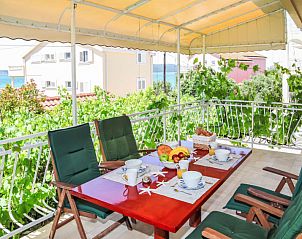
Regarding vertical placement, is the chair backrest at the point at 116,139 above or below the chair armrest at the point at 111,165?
above

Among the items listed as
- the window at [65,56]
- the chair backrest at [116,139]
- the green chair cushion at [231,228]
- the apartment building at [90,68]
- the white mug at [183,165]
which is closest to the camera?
the green chair cushion at [231,228]

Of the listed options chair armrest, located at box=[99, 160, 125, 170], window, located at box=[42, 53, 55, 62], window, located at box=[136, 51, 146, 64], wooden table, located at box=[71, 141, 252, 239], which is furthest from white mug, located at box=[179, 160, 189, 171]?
window, located at box=[42, 53, 55, 62]

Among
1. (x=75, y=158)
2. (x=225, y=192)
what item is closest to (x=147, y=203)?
(x=75, y=158)

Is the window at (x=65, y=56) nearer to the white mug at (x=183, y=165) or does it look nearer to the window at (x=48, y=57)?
the window at (x=48, y=57)

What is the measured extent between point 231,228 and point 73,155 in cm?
151

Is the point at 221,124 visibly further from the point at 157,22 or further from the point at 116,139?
the point at 116,139

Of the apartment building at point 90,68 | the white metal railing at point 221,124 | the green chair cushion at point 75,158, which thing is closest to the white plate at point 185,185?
the green chair cushion at point 75,158

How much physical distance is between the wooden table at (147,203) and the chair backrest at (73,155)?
498 mm

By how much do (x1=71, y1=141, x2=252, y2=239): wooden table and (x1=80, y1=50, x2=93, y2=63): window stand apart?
10.7 metres

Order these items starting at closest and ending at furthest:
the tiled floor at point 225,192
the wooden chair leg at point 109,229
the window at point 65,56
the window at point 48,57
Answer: the wooden chair leg at point 109,229, the tiled floor at point 225,192, the window at point 65,56, the window at point 48,57

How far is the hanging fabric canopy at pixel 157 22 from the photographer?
3.18 m

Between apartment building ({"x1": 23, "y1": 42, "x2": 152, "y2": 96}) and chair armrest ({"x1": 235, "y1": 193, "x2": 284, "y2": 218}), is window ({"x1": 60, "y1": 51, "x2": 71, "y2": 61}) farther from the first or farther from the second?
chair armrest ({"x1": 235, "y1": 193, "x2": 284, "y2": 218})

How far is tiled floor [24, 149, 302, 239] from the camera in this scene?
2.86m

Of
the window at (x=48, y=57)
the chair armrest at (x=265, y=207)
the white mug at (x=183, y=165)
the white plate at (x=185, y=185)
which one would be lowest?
the chair armrest at (x=265, y=207)
